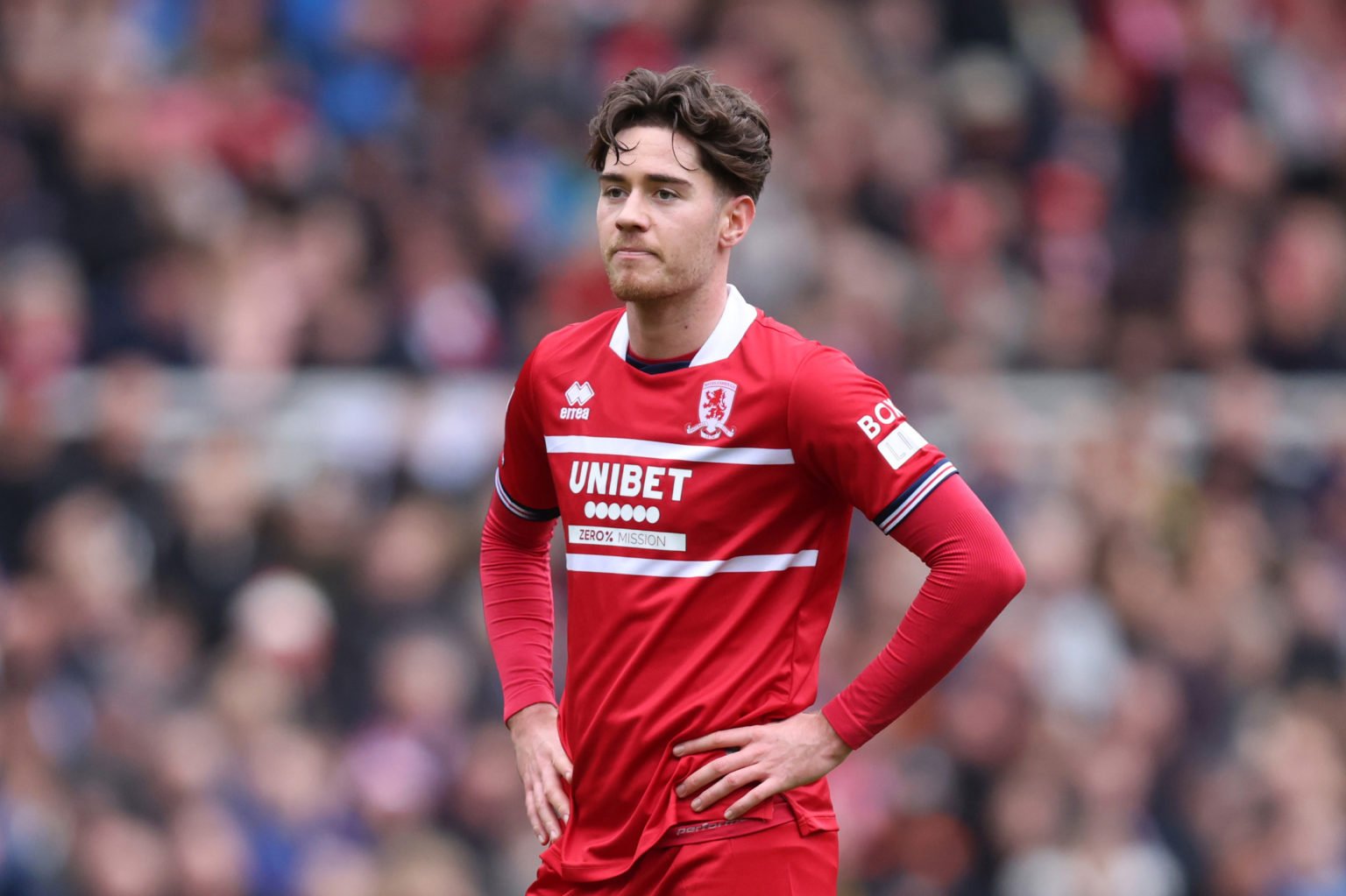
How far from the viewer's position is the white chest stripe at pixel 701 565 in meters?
4.48

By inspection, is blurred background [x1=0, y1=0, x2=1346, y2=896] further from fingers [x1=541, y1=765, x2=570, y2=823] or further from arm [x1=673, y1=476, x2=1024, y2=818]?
arm [x1=673, y1=476, x2=1024, y2=818]

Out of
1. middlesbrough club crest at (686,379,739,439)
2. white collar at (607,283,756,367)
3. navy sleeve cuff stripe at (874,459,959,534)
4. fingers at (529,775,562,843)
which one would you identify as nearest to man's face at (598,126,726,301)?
white collar at (607,283,756,367)

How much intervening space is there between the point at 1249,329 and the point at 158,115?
653 centimetres

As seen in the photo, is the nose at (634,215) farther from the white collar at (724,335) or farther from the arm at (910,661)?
the arm at (910,661)

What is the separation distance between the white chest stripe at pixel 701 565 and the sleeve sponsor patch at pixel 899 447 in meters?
0.32

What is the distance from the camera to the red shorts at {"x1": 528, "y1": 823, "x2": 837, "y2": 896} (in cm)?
441

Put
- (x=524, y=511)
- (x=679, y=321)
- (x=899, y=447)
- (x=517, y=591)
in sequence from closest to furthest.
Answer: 1. (x=899, y=447)
2. (x=679, y=321)
3. (x=524, y=511)
4. (x=517, y=591)

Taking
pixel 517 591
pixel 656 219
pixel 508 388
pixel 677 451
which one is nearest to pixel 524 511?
pixel 517 591

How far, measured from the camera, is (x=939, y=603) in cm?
436

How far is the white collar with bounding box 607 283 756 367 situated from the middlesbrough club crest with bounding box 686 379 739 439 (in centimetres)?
8

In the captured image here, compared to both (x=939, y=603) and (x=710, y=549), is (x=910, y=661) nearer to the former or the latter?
(x=939, y=603)

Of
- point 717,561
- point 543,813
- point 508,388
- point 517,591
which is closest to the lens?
point 717,561

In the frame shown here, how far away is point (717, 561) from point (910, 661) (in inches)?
18.4

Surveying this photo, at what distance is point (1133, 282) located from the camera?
41.0 feet
